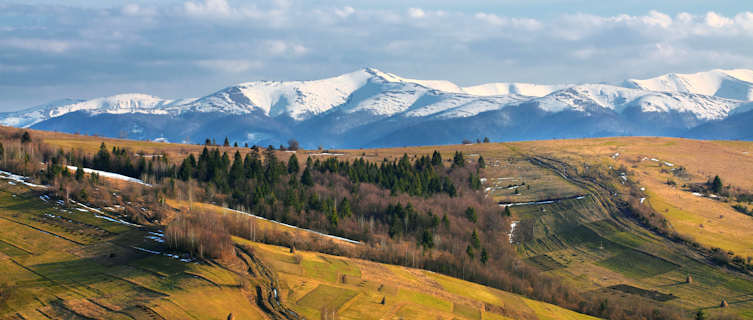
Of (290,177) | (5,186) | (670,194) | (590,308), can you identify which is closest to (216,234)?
(5,186)

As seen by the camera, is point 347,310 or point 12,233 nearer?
point 347,310

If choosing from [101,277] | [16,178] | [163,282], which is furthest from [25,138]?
[163,282]

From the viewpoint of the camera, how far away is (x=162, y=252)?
316 feet

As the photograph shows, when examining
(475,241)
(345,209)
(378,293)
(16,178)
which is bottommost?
(475,241)

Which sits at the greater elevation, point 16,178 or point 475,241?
point 16,178

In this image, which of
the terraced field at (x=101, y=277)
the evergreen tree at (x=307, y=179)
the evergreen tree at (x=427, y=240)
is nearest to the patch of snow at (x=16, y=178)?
the terraced field at (x=101, y=277)

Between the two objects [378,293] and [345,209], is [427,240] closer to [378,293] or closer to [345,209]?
[345,209]

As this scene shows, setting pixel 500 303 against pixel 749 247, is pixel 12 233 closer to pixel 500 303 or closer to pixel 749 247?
pixel 500 303

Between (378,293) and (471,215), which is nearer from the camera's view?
(378,293)

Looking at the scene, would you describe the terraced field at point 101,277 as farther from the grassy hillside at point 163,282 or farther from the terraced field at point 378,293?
the terraced field at point 378,293

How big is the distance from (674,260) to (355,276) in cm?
9089

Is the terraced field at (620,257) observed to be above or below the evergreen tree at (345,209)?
below

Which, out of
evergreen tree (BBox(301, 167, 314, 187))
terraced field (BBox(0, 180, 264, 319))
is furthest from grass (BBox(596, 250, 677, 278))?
terraced field (BBox(0, 180, 264, 319))

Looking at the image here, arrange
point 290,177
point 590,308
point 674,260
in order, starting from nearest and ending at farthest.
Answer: point 590,308, point 674,260, point 290,177
